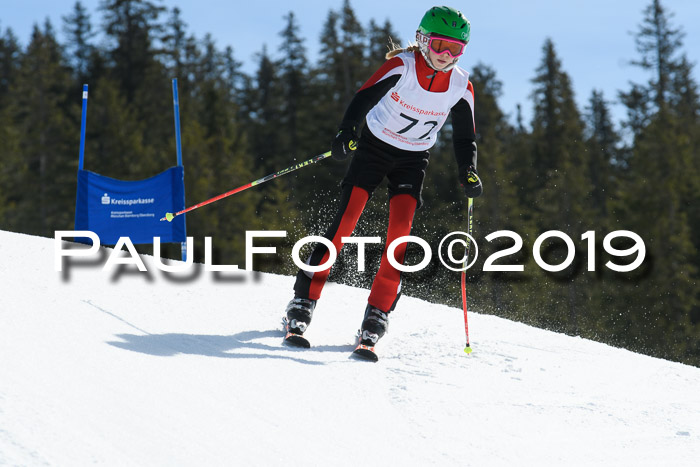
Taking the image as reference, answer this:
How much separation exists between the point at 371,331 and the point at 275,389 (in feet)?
3.40

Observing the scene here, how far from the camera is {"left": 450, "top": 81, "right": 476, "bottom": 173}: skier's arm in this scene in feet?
13.6

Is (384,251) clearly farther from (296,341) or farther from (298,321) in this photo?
(296,341)

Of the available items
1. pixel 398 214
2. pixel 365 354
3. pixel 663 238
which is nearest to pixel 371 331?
pixel 365 354

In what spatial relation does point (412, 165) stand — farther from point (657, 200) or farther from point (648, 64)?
point (648, 64)

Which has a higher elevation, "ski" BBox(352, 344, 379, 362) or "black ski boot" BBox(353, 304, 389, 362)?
"black ski boot" BBox(353, 304, 389, 362)

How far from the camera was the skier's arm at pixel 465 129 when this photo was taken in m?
4.14

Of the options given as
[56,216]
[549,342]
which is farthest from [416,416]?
[56,216]

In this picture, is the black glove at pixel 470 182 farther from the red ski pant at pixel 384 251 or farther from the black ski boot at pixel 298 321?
the black ski boot at pixel 298 321

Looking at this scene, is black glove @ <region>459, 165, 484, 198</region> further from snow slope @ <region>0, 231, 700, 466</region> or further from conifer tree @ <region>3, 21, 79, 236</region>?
conifer tree @ <region>3, 21, 79, 236</region>

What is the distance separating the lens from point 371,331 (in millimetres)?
3750

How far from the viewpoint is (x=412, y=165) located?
4.13 metres

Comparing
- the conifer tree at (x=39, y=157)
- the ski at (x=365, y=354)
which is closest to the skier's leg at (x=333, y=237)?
the ski at (x=365, y=354)

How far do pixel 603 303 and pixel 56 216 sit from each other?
964 inches

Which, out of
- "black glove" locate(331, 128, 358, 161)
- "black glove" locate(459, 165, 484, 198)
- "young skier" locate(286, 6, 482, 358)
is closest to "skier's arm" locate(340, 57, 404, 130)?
"young skier" locate(286, 6, 482, 358)
